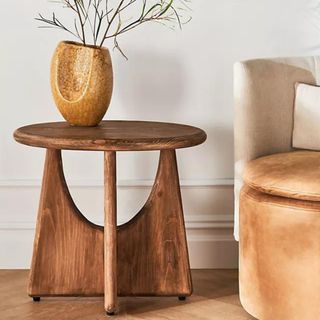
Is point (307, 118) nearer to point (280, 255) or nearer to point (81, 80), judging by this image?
point (280, 255)

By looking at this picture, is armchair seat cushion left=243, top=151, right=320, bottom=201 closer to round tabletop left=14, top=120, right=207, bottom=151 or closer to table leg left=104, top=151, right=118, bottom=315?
round tabletop left=14, top=120, right=207, bottom=151

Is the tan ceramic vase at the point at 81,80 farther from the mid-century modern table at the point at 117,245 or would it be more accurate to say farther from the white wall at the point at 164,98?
the white wall at the point at 164,98

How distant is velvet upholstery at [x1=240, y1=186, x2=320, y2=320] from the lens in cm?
213

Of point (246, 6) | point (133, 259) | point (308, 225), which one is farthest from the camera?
point (246, 6)

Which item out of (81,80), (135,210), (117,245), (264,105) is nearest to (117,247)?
(117,245)

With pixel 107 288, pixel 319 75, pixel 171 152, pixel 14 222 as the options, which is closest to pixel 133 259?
pixel 107 288

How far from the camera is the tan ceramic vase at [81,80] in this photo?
97.7 inches

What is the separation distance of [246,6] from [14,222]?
3.82 ft

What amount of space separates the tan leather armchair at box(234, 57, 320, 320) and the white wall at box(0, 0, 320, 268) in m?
0.31

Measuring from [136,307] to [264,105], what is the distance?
2.52 feet

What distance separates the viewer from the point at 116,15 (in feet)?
9.37

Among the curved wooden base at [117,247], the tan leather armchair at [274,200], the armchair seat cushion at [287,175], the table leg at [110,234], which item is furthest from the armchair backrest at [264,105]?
the table leg at [110,234]

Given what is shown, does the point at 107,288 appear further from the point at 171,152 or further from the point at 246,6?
the point at 246,6

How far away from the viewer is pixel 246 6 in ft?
Answer: 9.40
